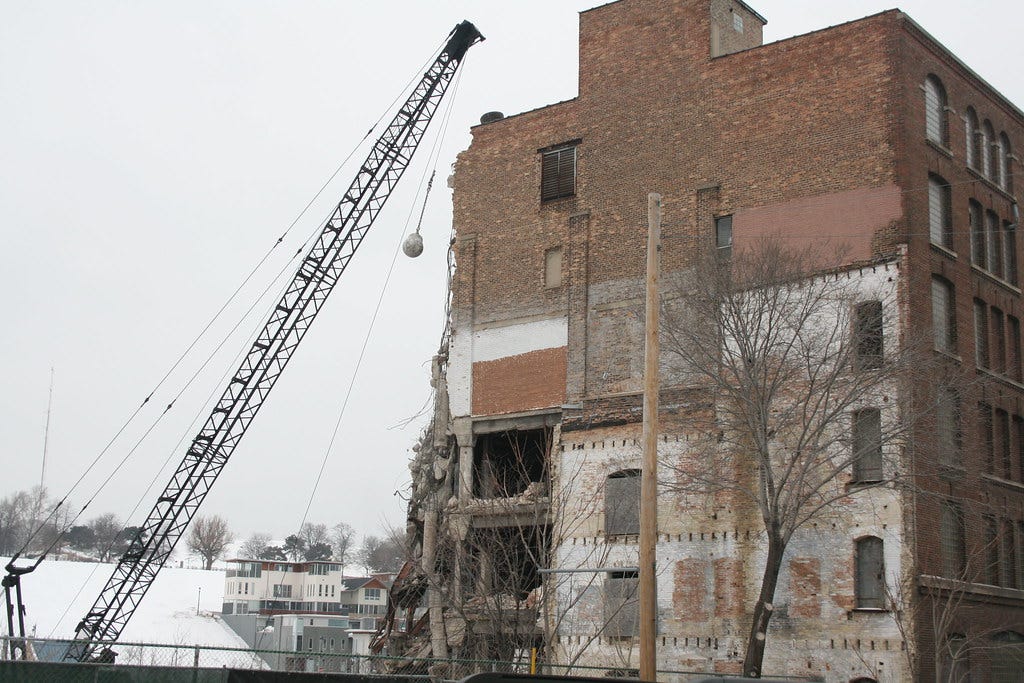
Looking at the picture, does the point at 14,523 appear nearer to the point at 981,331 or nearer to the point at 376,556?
the point at 376,556

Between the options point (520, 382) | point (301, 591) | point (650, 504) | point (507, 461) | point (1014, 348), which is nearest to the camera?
point (650, 504)

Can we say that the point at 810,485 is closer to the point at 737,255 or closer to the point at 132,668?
the point at 737,255

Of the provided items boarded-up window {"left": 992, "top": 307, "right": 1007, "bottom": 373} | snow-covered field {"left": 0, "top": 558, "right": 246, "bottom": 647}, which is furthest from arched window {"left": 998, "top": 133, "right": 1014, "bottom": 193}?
snow-covered field {"left": 0, "top": 558, "right": 246, "bottom": 647}

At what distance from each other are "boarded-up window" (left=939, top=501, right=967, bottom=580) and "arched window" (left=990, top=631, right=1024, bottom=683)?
85.5 inches

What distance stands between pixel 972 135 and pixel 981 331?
5.83 m

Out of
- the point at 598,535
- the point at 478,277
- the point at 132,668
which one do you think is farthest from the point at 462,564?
the point at 132,668

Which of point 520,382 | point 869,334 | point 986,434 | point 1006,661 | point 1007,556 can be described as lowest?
point 1006,661

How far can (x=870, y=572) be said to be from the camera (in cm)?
2945

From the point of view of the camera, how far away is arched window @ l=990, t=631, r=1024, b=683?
3062 cm

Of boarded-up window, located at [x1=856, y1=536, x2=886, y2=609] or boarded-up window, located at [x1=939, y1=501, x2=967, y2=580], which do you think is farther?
boarded-up window, located at [x1=939, y1=501, x2=967, y2=580]

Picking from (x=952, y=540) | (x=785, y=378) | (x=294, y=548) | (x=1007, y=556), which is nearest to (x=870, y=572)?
(x=952, y=540)

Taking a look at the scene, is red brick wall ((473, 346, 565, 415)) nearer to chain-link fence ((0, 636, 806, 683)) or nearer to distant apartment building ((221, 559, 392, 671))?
chain-link fence ((0, 636, 806, 683))

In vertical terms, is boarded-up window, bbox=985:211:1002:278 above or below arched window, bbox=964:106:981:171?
below

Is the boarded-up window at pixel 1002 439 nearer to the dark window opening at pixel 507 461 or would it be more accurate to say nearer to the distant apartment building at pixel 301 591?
the dark window opening at pixel 507 461
